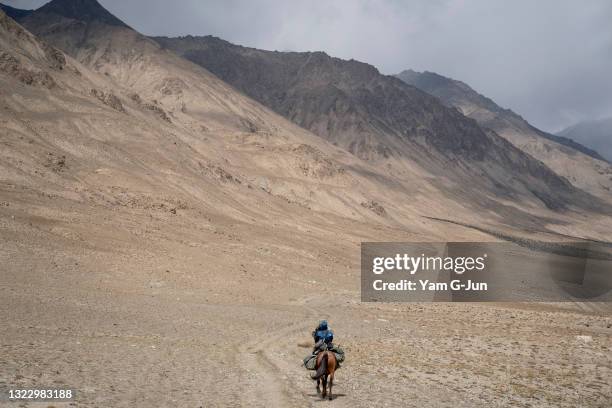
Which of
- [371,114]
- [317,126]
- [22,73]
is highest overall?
[371,114]

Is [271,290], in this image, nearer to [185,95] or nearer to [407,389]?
[407,389]

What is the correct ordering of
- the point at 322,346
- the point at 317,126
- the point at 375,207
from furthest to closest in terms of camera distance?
the point at 317,126
the point at 375,207
the point at 322,346

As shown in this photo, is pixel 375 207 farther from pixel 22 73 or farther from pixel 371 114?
pixel 371 114

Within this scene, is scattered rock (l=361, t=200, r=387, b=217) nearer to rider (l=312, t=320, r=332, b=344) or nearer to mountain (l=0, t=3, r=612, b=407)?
mountain (l=0, t=3, r=612, b=407)

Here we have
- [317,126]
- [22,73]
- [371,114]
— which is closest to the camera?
[22,73]

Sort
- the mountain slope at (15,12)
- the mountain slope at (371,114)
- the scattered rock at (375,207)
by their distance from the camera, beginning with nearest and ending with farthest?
the scattered rock at (375,207), the mountain slope at (15,12), the mountain slope at (371,114)

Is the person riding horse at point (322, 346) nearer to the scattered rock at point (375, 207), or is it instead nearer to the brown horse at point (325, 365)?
the brown horse at point (325, 365)

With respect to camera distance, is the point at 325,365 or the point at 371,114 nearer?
the point at 325,365

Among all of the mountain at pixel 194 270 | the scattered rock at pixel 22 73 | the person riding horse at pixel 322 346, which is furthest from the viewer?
the scattered rock at pixel 22 73

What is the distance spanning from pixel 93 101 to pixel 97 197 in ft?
84.3

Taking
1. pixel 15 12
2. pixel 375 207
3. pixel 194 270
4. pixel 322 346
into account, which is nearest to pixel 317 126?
pixel 375 207

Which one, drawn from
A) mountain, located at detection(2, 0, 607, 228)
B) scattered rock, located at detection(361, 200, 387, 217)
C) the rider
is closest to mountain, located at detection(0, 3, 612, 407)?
scattered rock, located at detection(361, 200, 387, 217)

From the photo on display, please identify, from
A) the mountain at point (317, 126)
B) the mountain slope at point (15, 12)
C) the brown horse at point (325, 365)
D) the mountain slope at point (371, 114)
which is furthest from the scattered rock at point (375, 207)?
the mountain slope at point (15, 12)

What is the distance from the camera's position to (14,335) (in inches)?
534
